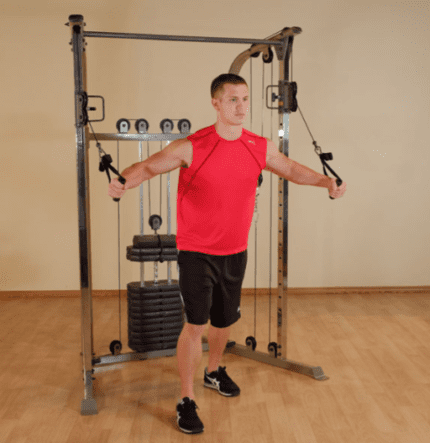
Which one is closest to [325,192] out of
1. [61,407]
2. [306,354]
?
[306,354]

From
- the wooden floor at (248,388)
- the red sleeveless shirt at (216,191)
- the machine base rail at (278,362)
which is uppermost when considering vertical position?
the red sleeveless shirt at (216,191)

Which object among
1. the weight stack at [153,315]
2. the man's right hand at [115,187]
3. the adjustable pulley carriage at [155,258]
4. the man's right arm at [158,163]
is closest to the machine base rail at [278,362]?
the adjustable pulley carriage at [155,258]

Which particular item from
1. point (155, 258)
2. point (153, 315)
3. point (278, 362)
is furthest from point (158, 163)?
point (278, 362)

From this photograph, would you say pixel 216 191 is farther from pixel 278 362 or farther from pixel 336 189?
pixel 278 362

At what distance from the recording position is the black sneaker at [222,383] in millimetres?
2555

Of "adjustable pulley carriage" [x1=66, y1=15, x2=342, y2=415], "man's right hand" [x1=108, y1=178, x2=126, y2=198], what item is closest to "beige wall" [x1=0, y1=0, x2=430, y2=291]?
"adjustable pulley carriage" [x1=66, y1=15, x2=342, y2=415]

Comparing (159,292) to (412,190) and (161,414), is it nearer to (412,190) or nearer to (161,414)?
(161,414)

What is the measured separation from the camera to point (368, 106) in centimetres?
428

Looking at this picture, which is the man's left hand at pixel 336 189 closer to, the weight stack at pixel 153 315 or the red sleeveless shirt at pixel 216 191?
the red sleeveless shirt at pixel 216 191

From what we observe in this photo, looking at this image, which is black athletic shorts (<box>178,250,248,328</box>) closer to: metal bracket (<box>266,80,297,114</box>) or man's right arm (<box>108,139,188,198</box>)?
man's right arm (<box>108,139,188,198</box>)

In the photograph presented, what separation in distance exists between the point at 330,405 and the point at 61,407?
121 cm

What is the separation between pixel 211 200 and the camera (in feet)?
7.29

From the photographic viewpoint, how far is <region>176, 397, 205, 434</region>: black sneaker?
2.21 metres

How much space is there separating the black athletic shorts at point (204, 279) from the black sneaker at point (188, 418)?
13.5 inches
